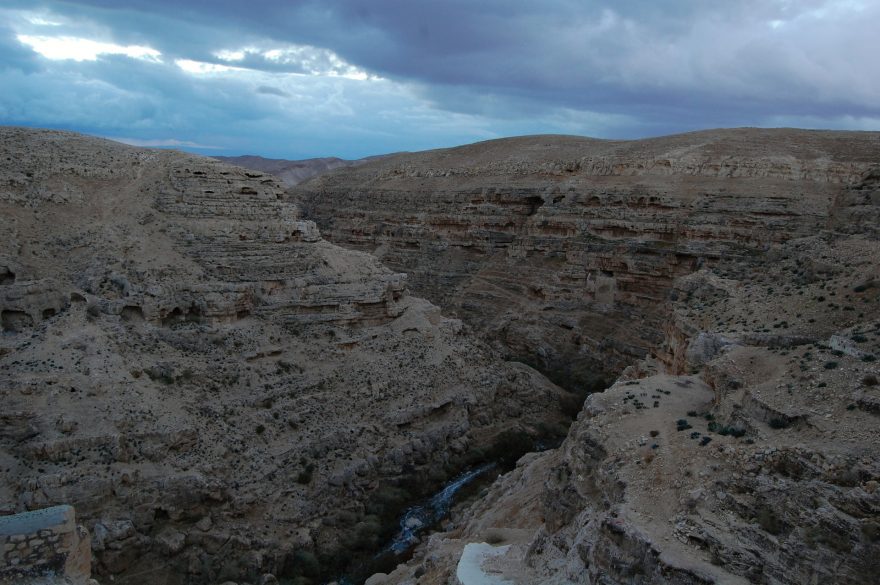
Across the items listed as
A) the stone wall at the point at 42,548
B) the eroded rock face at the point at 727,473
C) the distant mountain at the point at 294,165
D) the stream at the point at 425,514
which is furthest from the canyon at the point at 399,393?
the distant mountain at the point at 294,165

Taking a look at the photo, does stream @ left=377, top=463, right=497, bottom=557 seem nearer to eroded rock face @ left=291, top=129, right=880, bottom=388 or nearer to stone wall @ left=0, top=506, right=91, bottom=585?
stone wall @ left=0, top=506, right=91, bottom=585

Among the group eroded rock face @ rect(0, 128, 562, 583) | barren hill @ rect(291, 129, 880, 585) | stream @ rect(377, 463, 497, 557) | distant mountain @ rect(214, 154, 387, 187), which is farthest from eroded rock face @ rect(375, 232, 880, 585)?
distant mountain @ rect(214, 154, 387, 187)

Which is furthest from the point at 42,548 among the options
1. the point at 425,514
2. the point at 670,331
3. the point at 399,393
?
the point at 670,331

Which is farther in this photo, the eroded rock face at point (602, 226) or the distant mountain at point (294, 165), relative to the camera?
the distant mountain at point (294, 165)

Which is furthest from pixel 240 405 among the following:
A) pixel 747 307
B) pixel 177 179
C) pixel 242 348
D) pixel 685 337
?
pixel 747 307

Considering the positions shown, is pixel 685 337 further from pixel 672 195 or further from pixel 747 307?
pixel 672 195

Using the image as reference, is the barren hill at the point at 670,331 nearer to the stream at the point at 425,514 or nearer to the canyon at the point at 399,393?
the canyon at the point at 399,393

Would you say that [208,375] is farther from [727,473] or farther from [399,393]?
[727,473]
